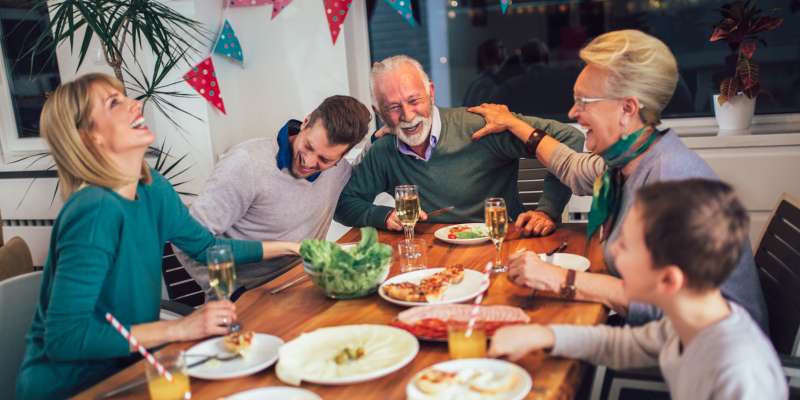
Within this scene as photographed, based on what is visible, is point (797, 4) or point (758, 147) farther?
point (797, 4)

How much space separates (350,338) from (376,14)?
2.77 m

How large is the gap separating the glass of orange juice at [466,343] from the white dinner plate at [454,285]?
0.69 feet

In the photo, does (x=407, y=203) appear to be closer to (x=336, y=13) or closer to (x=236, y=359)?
(x=236, y=359)

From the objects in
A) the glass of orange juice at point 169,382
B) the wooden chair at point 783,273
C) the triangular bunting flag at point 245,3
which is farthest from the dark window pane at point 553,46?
the glass of orange juice at point 169,382

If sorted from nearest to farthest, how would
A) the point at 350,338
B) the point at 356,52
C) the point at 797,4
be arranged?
the point at 350,338 → the point at 797,4 → the point at 356,52

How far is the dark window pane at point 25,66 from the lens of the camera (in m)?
4.12

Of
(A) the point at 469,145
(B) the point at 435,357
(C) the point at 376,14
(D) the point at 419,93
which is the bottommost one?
(B) the point at 435,357

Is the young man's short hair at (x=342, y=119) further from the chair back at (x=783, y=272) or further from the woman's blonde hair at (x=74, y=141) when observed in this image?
the chair back at (x=783, y=272)

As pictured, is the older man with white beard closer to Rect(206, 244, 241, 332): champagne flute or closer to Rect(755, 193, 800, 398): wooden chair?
Rect(755, 193, 800, 398): wooden chair

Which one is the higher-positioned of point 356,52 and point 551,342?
point 356,52

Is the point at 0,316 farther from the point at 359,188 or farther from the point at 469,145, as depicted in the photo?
the point at 469,145

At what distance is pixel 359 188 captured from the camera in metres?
2.72

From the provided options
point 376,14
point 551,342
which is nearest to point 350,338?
point 551,342

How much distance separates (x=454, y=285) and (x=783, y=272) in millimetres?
826
